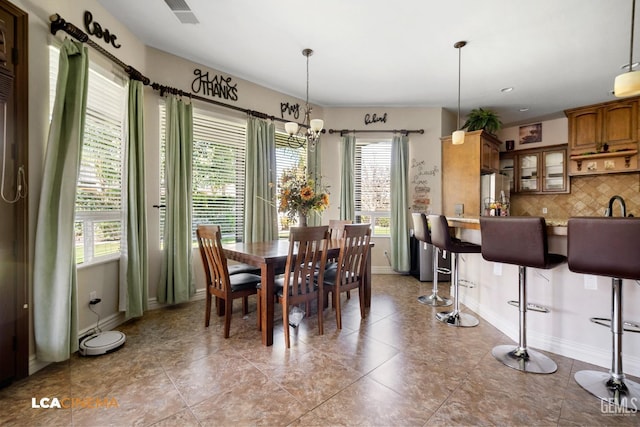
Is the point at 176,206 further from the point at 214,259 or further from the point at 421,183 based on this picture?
the point at 421,183

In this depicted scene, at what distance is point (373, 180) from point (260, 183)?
6.89 ft

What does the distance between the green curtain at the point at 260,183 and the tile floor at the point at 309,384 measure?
4.95ft

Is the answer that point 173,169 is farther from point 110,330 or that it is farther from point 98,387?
point 98,387

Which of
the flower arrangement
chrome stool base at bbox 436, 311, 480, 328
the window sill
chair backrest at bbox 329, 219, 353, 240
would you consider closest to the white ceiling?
the flower arrangement

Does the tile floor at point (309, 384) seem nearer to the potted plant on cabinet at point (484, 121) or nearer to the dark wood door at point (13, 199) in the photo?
the dark wood door at point (13, 199)

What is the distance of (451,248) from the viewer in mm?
2619

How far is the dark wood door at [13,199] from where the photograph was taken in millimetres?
1739

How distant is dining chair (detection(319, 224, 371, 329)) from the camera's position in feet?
8.79

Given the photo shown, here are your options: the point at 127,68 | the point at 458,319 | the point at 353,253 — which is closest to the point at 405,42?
the point at 353,253

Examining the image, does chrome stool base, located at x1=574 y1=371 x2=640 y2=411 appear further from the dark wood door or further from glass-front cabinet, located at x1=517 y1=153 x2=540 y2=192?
glass-front cabinet, located at x1=517 y1=153 x2=540 y2=192

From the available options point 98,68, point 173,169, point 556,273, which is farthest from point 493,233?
point 98,68

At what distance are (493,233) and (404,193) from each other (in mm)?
2822

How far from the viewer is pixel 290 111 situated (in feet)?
14.8

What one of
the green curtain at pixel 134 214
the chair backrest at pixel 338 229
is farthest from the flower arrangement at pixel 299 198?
Answer: the green curtain at pixel 134 214
